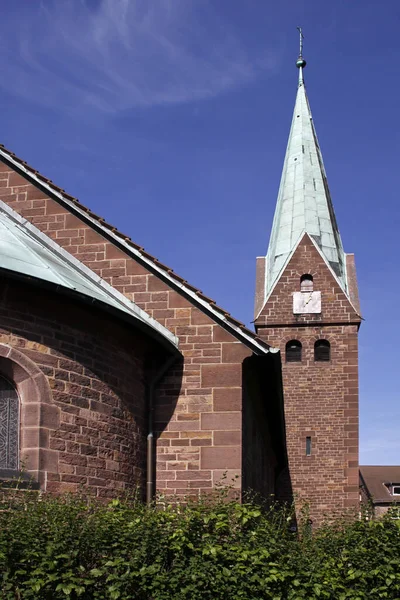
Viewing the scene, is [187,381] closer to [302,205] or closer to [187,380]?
[187,380]

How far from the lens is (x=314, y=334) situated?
1377 inches

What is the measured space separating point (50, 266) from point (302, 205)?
89.3 ft

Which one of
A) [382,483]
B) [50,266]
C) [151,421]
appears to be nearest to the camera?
[50,266]

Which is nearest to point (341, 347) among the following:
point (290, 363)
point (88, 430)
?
point (290, 363)

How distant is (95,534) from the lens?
8930 mm

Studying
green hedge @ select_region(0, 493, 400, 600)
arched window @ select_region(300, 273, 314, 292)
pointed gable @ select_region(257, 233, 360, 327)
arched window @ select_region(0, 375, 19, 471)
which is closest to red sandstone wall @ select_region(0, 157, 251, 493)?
arched window @ select_region(0, 375, 19, 471)

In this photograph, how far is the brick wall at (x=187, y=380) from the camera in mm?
13492

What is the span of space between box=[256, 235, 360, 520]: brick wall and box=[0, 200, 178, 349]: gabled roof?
19.8 meters

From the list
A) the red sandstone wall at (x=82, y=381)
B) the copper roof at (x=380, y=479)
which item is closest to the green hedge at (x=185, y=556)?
the red sandstone wall at (x=82, y=381)

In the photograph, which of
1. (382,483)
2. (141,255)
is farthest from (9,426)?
(382,483)

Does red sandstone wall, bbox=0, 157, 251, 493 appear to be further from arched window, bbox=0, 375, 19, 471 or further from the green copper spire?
the green copper spire

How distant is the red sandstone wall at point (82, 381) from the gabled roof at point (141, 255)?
55.6 inches

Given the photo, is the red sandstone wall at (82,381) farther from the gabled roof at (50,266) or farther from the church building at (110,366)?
the gabled roof at (50,266)

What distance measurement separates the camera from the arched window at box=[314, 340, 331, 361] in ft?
114
